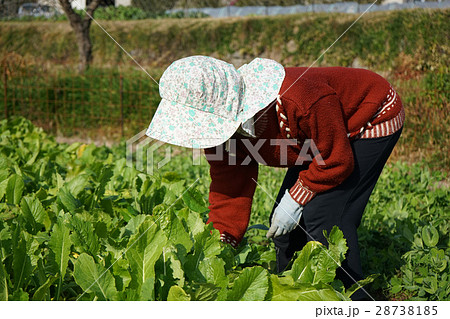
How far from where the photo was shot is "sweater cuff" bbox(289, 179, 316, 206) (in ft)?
7.35

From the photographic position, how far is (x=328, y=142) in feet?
6.70

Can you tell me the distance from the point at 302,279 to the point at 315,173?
1.68 ft

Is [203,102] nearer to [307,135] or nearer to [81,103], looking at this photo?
[307,135]

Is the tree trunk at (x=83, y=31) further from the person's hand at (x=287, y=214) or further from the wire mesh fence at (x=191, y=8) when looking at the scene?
the person's hand at (x=287, y=214)

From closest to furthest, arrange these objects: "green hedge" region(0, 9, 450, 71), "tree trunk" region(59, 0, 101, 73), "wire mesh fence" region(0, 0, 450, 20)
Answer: "tree trunk" region(59, 0, 101, 73) → "green hedge" region(0, 9, 450, 71) → "wire mesh fence" region(0, 0, 450, 20)

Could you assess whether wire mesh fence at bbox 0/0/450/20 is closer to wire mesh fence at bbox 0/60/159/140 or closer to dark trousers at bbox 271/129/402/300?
wire mesh fence at bbox 0/60/159/140

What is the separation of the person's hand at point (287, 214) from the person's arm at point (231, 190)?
139 mm

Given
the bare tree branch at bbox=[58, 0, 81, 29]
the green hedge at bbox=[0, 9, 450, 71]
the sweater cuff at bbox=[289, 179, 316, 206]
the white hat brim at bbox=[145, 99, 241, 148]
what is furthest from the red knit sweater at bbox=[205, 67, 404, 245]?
the bare tree branch at bbox=[58, 0, 81, 29]

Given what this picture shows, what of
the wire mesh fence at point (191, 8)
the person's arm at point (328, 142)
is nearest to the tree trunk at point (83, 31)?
the wire mesh fence at point (191, 8)

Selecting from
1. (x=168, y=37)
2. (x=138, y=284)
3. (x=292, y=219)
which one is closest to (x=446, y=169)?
(x=292, y=219)

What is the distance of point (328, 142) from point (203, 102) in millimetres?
499

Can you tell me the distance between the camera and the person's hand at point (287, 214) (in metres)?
2.29

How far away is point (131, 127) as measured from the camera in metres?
8.13
